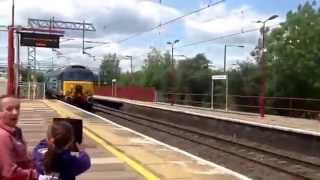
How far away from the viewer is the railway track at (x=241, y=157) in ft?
51.5

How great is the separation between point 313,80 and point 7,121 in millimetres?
56753

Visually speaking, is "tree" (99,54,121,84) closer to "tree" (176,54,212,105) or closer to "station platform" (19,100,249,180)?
"tree" (176,54,212,105)

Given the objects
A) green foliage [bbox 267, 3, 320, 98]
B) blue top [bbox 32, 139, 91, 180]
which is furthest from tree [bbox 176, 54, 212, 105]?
blue top [bbox 32, 139, 91, 180]

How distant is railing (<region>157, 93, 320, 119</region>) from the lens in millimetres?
38713

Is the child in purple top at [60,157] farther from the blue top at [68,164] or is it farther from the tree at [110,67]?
the tree at [110,67]

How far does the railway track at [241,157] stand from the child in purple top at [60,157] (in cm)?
998

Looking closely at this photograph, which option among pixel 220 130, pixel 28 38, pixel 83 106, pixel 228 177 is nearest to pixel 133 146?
pixel 228 177

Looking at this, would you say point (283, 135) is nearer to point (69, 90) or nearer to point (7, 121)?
point (7, 121)

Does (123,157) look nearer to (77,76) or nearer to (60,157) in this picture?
(60,157)

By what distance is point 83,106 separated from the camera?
4588cm

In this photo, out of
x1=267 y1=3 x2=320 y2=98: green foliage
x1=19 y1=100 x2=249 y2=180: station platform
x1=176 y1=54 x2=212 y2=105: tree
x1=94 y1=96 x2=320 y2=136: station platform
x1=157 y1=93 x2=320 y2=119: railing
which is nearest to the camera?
x1=19 y1=100 x2=249 y2=180: station platform

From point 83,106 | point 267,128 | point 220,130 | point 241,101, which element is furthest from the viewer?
point 241,101

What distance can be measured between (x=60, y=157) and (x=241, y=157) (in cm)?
1433

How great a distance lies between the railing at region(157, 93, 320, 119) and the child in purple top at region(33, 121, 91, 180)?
29984mm
